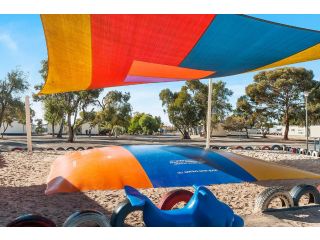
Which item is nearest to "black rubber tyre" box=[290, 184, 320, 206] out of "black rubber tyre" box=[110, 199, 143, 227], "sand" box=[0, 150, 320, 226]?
"sand" box=[0, 150, 320, 226]

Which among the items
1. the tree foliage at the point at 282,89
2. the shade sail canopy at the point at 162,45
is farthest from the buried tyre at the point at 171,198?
the tree foliage at the point at 282,89

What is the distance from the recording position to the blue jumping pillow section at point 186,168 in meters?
6.33

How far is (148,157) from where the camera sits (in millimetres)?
7000

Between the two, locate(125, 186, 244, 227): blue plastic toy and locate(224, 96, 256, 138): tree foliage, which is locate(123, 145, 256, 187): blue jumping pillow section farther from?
locate(224, 96, 256, 138): tree foliage

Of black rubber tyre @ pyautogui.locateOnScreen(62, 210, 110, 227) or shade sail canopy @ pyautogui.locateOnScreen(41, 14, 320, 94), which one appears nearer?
black rubber tyre @ pyautogui.locateOnScreen(62, 210, 110, 227)

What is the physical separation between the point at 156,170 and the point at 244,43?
2.92m

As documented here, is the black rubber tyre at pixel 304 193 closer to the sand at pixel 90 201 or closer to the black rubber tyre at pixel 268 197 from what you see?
the black rubber tyre at pixel 268 197

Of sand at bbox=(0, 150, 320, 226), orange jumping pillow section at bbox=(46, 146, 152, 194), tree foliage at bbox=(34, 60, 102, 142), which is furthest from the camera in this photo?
tree foliage at bbox=(34, 60, 102, 142)

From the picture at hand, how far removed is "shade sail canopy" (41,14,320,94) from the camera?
4879 millimetres

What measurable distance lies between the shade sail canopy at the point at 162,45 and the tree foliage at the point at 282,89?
26892 millimetres

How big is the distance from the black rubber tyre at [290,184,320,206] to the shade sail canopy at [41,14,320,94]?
8.21 feet

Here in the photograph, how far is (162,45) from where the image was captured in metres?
5.75
